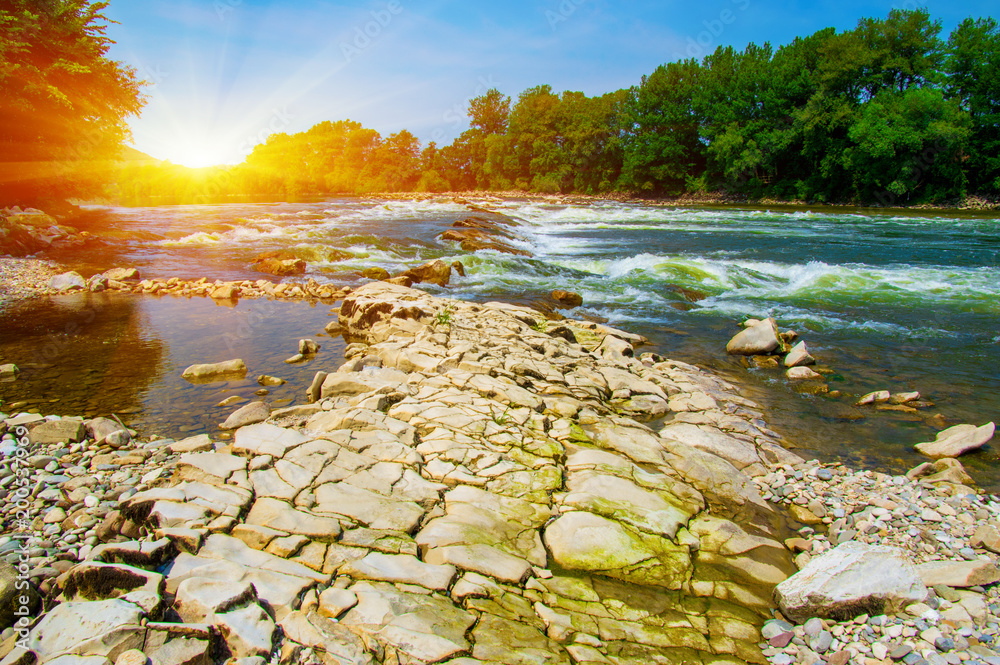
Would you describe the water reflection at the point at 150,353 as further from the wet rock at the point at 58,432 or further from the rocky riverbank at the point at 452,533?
the rocky riverbank at the point at 452,533

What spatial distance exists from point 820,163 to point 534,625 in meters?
50.5

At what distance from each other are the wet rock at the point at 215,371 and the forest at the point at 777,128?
18.8m

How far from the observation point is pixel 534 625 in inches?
95.9

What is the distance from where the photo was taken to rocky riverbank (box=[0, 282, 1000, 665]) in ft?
7.17

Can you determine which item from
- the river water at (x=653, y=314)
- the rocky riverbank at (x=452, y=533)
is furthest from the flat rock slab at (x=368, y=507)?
the river water at (x=653, y=314)

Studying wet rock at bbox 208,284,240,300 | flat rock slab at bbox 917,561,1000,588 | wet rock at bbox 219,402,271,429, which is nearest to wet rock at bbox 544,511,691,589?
flat rock slab at bbox 917,561,1000,588

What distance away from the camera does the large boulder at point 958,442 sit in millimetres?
4591

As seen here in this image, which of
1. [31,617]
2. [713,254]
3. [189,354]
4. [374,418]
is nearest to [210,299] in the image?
[189,354]

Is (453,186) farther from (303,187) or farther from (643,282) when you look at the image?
(643,282)

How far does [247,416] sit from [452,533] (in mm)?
3009

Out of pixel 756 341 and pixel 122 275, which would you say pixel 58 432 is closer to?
pixel 756 341

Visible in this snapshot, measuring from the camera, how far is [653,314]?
32.8 feet

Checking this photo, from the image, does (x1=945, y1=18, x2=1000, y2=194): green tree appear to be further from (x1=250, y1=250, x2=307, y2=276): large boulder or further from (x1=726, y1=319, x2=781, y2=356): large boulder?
(x1=250, y1=250, x2=307, y2=276): large boulder

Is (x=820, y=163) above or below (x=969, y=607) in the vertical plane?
above
